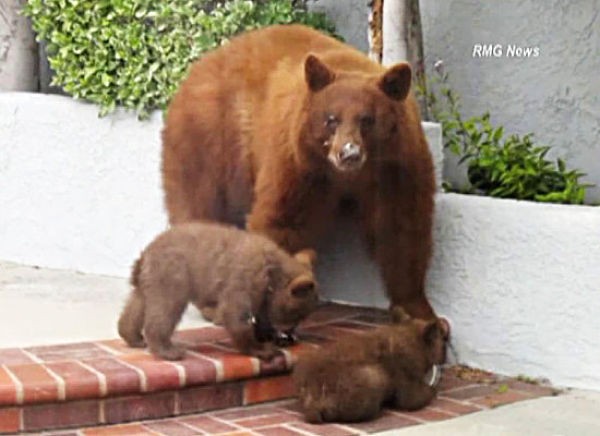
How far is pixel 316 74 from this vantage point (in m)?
5.37

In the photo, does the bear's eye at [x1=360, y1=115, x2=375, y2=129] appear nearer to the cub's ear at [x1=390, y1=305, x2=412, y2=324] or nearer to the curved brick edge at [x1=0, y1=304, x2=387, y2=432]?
the cub's ear at [x1=390, y1=305, x2=412, y2=324]

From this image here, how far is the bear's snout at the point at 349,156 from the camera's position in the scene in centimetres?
516

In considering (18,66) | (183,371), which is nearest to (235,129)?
(183,371)

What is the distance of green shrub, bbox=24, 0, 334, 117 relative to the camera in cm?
701

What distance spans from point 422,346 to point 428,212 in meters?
0.80

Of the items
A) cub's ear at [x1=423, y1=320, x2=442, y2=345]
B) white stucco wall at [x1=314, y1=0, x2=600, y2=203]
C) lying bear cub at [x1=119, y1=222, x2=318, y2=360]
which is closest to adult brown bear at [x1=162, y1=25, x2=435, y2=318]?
lying bear cub at [x1=119, y1=222, x2=318, y2=360]

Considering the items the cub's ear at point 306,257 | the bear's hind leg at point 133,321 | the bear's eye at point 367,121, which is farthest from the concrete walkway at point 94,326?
the bear's eye at point 367,121

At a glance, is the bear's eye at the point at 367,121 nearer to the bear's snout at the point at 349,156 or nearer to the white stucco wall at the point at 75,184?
the bear's snout at the point at 349,156

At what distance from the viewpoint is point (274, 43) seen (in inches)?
249

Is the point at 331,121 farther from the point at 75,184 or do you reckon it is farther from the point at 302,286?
the point at 75,184

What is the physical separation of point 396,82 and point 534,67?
1698mm

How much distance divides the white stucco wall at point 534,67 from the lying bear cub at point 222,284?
2114 mm

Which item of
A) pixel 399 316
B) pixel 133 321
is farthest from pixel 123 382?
pixel 399 316

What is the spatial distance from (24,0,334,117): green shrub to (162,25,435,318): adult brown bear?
1.65ft
